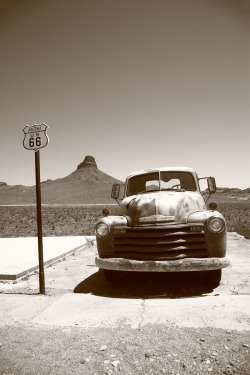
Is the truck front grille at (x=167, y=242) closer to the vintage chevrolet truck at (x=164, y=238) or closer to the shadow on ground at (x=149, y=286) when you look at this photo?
the vintage chevrolet truck at (x=164, y=238)

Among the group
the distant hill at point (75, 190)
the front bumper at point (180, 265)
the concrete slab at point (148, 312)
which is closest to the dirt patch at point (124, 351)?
the concrete slab at point (148, 312)

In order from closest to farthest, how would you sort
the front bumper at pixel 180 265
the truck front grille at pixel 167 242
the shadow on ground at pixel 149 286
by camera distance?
the front bumper at pixel 180 265 < the truck front grille at pixel 167 242 < the shadow on ground at pixel 149 286

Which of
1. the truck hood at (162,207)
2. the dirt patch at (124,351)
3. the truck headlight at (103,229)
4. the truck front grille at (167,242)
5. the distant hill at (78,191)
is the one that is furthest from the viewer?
the distant hill at (78,191)

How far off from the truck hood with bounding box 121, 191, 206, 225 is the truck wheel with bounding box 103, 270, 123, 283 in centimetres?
103

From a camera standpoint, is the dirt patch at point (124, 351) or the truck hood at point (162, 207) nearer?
the dirt patch at point (124, 351)

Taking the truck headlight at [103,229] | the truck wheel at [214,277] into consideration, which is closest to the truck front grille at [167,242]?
the truck headlight at [103,229]

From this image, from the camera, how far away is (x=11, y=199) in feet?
396

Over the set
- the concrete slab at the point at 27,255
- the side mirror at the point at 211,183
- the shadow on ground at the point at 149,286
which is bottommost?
the shadow on ground at the point at 149,286

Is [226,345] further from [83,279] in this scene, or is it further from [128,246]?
[83,279]

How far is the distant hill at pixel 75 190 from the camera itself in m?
116

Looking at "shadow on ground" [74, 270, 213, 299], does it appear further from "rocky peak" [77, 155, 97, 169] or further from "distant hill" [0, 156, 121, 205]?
"rocky peak" [77, 155, 97, 169]

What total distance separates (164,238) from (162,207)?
554 millimetres

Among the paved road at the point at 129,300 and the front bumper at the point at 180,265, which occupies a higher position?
the front bumper at the point at 180,265

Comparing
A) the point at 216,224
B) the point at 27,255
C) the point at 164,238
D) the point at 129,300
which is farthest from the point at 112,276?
the point at 27,255
